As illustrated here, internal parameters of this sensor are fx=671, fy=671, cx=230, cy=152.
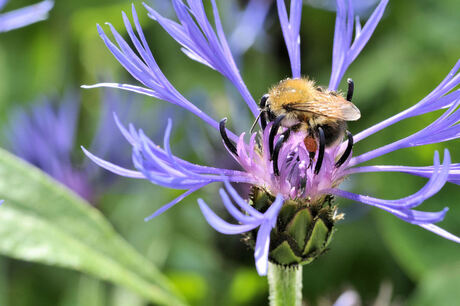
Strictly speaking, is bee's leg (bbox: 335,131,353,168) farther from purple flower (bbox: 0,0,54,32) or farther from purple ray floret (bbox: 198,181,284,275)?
purple flower (bbox: 0,0,54,32)

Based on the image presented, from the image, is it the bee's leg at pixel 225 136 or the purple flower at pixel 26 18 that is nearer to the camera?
the bee's leg at pixel 225 136

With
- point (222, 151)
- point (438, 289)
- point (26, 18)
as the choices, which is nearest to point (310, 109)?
point (26, 18)

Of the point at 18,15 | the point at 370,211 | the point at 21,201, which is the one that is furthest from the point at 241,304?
the point at 18,15

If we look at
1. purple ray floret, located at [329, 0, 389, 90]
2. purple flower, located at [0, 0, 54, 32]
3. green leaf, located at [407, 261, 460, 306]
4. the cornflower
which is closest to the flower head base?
purple ray floret, located at [329, 0, 389, 90]

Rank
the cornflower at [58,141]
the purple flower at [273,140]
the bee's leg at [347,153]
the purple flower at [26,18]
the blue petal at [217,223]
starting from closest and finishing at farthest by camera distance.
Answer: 1. the blue petal at [217,223]
2. the purple flower at [273,140]
3. the bee's leg at [347,153]
4. the purple flower at [26,18]
5. the cornflower at [58,141]

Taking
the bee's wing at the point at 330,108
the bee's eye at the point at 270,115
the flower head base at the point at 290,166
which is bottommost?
the flower head base at the point at 290,166

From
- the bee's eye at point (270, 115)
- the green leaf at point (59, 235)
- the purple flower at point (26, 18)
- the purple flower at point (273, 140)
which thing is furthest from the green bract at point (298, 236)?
the purple flower at point (26, 18)

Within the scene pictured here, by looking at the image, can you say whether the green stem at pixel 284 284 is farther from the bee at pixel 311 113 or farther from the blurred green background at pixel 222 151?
the blurred green background at pixel 222 151
